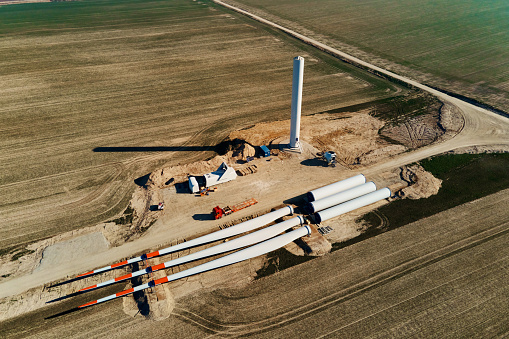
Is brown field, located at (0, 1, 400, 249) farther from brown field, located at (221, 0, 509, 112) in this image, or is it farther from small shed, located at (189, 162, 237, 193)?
brown field, located at (221, 0, 509, 112)

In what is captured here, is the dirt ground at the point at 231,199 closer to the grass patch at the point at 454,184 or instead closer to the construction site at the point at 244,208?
the construction site at the point at 244,208

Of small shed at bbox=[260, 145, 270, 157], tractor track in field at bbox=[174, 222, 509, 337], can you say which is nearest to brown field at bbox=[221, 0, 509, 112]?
tractor track in field at bbox=[174, 222, 509, 337]

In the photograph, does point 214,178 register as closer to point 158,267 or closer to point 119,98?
point 158,267

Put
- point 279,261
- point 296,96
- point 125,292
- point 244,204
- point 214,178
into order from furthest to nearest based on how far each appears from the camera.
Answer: point 296,96, point 214,178, point 244,204, point 279,261, point 125,292

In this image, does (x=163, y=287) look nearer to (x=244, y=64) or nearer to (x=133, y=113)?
(x=133, y=113)

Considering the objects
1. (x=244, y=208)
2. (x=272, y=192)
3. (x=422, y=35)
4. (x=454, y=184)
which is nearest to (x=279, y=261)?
(x=244, y=208)

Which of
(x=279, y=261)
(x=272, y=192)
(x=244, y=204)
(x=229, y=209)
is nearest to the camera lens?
(x=279, y=261)
